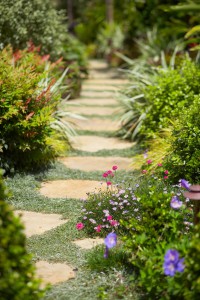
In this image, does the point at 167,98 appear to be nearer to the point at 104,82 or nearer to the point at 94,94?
the point at 94,94

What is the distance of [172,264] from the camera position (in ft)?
8.35

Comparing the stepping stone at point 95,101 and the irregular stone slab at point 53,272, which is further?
the stepping stone at point 95,101

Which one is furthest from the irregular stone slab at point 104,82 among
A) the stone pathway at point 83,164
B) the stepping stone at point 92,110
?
the stepping stone at point 92,110

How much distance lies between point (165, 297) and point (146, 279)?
130 millimetres

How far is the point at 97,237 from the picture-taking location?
3.61 metres

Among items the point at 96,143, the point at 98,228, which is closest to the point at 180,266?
the point at 98,228

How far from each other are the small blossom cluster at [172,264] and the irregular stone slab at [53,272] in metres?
0.73

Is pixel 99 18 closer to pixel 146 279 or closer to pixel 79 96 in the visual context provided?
pixel 79 96

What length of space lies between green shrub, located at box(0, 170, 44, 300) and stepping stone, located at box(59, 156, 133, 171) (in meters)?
2.86

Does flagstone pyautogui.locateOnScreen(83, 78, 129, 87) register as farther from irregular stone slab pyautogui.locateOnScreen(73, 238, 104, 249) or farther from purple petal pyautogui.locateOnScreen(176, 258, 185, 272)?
purple petal pyautogui.locateOnScreen(176, 258, 185, 272)

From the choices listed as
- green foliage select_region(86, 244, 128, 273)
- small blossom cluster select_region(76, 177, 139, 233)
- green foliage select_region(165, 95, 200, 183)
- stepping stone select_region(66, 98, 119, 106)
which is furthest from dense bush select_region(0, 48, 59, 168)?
stepping stone select_region(66, 98, 119, 106)

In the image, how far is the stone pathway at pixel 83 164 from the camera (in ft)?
10.5

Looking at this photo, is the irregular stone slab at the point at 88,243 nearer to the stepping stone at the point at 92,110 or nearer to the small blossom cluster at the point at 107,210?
the small blossom cluster at the point at 107,210

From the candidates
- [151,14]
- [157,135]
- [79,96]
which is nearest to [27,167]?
[157,135]
